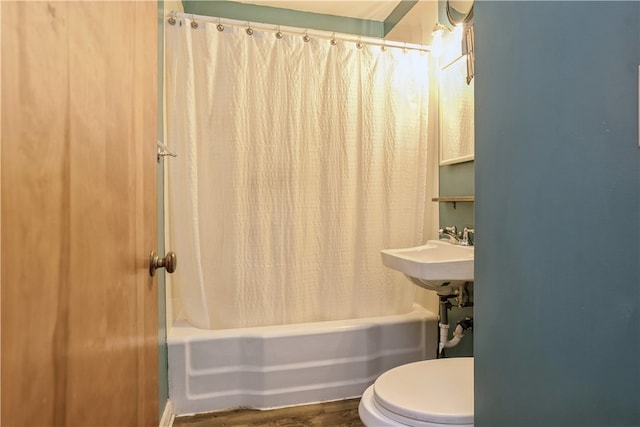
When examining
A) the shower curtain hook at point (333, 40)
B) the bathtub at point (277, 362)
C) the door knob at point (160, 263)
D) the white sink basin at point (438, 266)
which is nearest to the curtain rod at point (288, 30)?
the shower curtain hook at point (333, 40)

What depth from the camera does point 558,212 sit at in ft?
1.99

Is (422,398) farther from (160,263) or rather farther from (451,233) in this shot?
(451,233)

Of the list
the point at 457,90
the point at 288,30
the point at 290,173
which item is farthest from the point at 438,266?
the point at 288,30

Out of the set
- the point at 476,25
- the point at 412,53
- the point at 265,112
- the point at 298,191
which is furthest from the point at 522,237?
the point at 412,53

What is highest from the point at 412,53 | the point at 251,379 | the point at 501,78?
the point at 412,53

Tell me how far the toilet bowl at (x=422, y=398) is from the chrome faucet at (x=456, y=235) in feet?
2.02

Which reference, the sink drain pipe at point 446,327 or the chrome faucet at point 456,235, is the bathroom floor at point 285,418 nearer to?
the sink drain pipe at point 446,327

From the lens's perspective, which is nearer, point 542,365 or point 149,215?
point 542,365

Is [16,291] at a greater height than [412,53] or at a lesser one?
lesser

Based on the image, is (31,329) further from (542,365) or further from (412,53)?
(412,53)

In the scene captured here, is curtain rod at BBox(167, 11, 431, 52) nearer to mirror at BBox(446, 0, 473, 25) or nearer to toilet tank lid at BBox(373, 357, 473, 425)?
mirror at BBox(446, 0, 473, 25)

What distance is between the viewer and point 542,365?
2.09 feet

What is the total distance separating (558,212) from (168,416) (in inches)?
69.2

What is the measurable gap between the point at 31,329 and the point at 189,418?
155 centimetres
